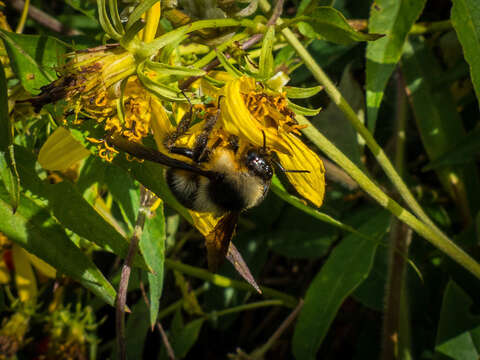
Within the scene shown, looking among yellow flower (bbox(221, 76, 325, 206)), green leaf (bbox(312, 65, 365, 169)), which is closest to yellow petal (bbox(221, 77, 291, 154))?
yellow flower (bbox(221, 76, 325, 206))

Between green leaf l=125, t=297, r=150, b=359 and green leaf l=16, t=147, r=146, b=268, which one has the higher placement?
green leaf l=16, t=147, r=146, b=268

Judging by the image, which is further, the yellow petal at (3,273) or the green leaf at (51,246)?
the yellow petal at (3,273)

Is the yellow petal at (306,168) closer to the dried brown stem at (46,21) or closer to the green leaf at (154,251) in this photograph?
the green leaf at (154,251)

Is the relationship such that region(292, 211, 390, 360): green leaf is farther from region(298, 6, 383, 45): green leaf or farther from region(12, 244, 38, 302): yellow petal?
region(12, 244, 38, 302): yellow petal

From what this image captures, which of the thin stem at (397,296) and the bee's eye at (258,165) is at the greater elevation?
the bee's eye at (258,165)

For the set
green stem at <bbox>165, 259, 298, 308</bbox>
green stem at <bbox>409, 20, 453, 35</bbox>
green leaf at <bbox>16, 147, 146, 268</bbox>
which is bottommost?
green stem at <bbox>165, 259, 298, 308</bbox>

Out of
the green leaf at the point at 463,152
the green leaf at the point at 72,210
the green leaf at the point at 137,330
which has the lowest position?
the green leaf at the point at 137,330

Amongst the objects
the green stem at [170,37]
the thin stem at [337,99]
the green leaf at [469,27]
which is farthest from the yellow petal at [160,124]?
the green leaf at [469,27]
